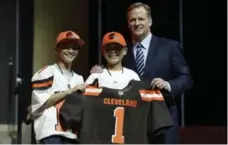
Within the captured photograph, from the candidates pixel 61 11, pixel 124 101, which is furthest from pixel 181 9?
pixel 124 101

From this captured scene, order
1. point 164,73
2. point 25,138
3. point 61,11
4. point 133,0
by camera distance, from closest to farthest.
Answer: point 164,73 → point 25,138 → point 61,11 → point 133,0

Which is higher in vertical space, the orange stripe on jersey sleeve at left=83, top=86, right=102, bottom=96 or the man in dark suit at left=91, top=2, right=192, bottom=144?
the man in dark suit at left=91, top=2, right=192, bottom=144

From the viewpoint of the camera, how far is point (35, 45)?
6.56 meters

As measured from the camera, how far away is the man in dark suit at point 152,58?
494 centimetres

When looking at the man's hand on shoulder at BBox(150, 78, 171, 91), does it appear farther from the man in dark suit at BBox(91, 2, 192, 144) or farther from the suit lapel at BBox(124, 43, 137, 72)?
the suit lapel at BBox(124, 43, 137, 72)

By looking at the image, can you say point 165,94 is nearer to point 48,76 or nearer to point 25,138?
point 48,76

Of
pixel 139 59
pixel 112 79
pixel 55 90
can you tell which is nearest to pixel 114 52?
pixel 112 79

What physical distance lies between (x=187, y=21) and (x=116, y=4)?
3.54ft

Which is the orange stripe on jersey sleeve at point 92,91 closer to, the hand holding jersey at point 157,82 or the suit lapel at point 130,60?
the hand holding jersey at point 157,82

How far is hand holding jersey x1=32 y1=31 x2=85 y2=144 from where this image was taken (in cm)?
459

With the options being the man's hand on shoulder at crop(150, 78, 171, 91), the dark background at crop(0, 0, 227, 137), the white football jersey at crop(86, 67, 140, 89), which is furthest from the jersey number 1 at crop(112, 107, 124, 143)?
the dark background at crop(0, 0, 227, 137)

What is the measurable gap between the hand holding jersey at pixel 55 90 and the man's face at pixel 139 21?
0.54 m

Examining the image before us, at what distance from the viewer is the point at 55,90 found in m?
4.67

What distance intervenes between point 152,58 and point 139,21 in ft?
1.19
